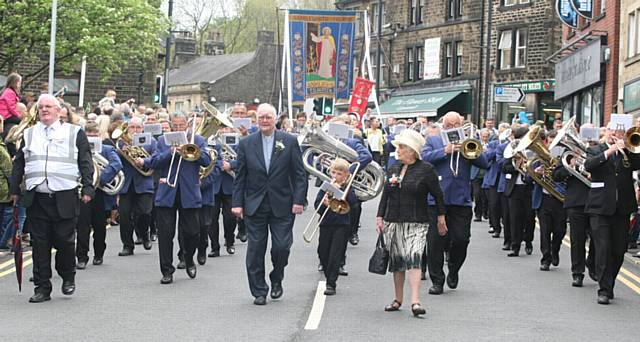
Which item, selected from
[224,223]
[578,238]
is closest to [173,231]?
[224,223]

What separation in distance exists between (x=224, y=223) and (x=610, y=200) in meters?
6.06

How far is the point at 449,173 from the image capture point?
13.4 m

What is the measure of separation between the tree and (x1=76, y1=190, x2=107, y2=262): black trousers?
782 inches

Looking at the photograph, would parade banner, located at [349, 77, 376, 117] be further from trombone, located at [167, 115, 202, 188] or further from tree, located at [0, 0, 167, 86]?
trombone, located at [167, 115, 202, 188]

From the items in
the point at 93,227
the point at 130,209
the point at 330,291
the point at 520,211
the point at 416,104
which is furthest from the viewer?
the point at 416,104

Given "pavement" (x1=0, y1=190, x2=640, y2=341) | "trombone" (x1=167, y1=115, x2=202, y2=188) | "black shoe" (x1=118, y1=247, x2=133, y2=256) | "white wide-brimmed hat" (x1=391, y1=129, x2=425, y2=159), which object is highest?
"white wide-brimmed hat" (x1=391, y1=129, x2=425, y2=159)

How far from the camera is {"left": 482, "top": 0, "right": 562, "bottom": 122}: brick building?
49.0 meters

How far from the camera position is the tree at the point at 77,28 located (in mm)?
35031

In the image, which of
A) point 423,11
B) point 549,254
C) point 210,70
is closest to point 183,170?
point 549,254

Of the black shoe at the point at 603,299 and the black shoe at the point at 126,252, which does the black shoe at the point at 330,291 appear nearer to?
the black shoe at the point at 603,299

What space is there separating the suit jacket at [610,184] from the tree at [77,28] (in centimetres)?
2370

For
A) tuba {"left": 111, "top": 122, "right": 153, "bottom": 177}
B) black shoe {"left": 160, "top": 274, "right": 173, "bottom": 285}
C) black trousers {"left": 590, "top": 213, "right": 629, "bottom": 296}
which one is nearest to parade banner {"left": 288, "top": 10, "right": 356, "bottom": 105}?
tuba {"left": 111, "top": 122, "right": 153, "bottom": 177}

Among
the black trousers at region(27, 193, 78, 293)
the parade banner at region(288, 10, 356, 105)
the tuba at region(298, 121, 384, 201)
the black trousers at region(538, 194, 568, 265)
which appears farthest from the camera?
the parade banner at region(288, 10, 356, 105)

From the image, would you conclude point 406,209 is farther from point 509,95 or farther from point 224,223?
point 509,95
